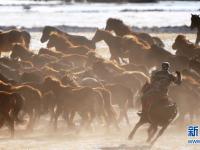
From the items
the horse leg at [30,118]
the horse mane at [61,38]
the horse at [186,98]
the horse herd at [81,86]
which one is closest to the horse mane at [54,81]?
the horse herd at [81,86]

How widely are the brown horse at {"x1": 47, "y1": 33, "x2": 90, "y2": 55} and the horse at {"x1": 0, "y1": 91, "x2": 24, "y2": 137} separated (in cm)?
800

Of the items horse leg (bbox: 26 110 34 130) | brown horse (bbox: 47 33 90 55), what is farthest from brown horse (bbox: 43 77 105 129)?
brown horse (bbox: 47 33 90 55)

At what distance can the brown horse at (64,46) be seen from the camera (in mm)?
20062

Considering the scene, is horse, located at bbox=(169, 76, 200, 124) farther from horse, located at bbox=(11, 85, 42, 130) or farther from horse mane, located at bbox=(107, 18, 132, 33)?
horse mane, located at bbox=(107, 18, 132, 33)

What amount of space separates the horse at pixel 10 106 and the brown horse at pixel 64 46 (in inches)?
315

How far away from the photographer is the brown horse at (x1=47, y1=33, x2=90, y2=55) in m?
20.1

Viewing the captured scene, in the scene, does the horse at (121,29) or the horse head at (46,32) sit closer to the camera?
the horse at (121,29)

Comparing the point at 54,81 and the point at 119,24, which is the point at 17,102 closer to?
the point at 54,81

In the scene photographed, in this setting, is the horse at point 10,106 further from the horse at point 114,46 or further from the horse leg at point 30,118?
the horse at point 114,46

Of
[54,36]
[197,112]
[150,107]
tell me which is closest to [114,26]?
[54,36]

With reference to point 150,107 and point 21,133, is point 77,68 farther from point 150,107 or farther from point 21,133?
point 150,107

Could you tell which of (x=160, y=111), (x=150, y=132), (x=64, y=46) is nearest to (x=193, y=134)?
(x=150, y=132)

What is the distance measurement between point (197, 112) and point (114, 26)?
425 inches

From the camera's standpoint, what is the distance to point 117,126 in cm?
1290
